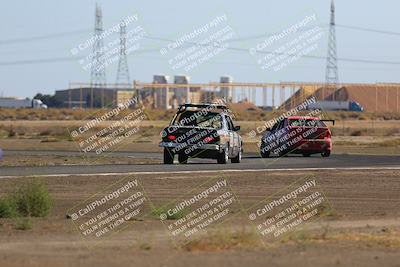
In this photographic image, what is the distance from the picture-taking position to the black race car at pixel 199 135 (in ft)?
108

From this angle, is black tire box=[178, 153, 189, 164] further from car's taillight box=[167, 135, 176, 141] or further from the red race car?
the red race car

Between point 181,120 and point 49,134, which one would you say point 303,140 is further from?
point 49,134

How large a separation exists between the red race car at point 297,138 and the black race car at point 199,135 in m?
4.74

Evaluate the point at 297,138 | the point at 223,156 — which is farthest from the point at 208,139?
the point at 297,138

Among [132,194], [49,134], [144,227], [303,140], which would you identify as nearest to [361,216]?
[144,227]

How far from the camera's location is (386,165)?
114ft

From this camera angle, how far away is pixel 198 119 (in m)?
33.8

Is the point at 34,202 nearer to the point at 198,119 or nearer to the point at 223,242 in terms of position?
the point at 223,242

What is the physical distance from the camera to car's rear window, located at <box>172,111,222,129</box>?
33628mm

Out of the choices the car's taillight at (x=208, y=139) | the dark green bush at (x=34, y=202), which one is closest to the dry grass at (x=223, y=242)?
the dark green bush at (x=34, y=202)

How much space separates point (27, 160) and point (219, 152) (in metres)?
8.71

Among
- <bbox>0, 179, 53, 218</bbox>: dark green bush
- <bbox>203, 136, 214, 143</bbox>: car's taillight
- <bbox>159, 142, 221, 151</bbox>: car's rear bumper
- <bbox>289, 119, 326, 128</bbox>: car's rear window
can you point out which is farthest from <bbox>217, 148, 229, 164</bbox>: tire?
<bbox>0, 179, 53, 218</bbox>: dark green bush

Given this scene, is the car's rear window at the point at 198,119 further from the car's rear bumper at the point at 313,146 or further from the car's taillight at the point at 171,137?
the car's rear bumper at the point at 313,146

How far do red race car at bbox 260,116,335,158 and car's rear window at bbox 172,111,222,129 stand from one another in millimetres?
5633
